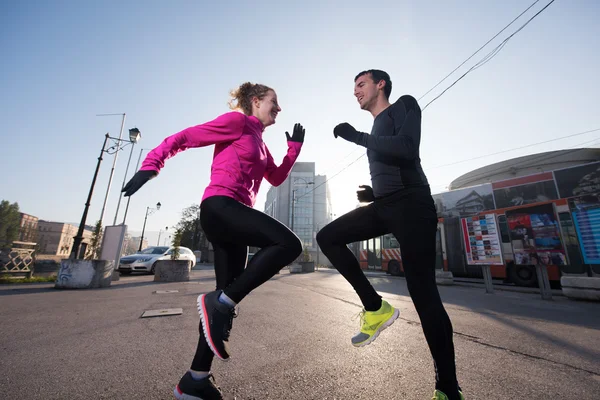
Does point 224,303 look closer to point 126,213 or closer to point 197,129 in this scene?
point 197,129

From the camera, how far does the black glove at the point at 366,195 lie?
205 cm

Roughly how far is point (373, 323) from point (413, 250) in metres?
0.61

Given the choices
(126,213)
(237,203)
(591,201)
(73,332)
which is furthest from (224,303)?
(126,213)

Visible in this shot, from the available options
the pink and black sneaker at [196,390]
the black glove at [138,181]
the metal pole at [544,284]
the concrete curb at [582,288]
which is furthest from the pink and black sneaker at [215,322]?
the concrete curb at [582,288]

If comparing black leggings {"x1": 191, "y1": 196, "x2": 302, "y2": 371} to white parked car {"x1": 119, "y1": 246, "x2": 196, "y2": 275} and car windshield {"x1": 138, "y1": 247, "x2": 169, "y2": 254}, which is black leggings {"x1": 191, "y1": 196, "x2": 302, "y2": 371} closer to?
white parked car {"x1": 119, "y1": 246, "x2": 196, "y2": 275}

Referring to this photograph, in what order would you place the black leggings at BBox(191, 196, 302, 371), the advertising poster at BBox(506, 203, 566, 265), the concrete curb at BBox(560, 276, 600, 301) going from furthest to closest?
1. the advertising poster at BBox(506, 203, 566, 265)
2. the concrete curb at BBox(560, 276, 600, 301)
3. the black leggings at BBox(191, 196, 302, 371)

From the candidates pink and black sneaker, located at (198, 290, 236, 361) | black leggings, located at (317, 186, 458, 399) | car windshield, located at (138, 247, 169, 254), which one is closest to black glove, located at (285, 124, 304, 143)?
black leggings, located at (317, 186, 458, 399)

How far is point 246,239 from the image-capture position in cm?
161

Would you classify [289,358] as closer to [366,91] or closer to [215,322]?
[215,322]

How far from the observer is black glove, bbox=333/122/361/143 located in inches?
72.9

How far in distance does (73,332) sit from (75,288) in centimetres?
Answer: 564

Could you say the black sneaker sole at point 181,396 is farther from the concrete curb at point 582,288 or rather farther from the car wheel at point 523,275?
Result: the car wheel at point 523,275

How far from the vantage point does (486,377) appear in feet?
6.27

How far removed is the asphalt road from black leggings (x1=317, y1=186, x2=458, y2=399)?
0.45 metres
